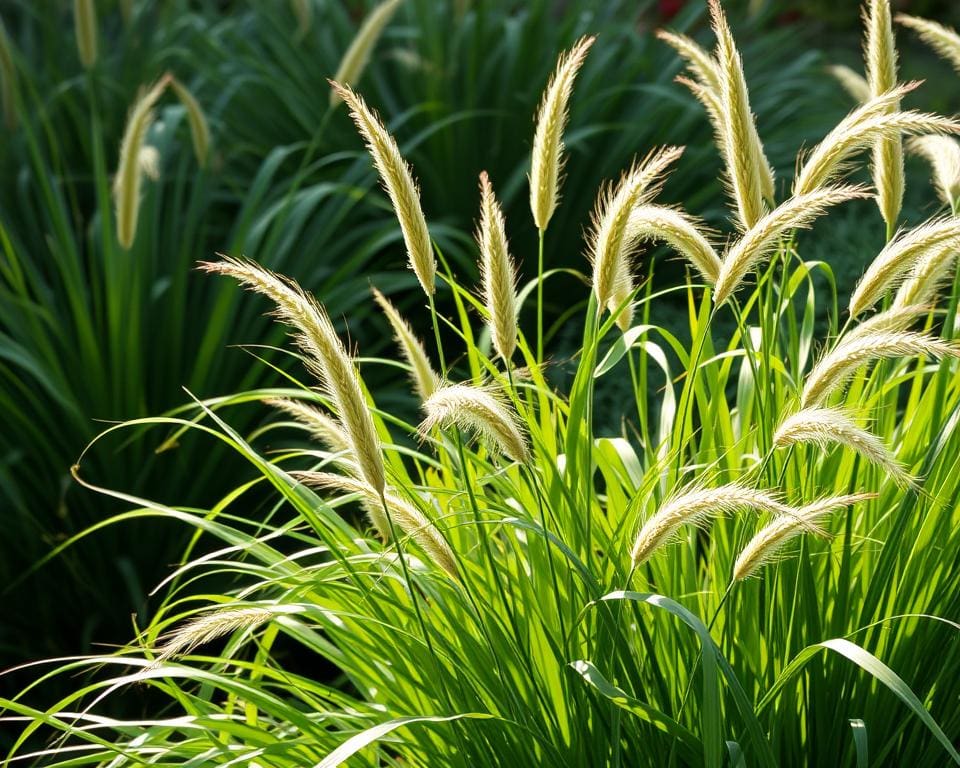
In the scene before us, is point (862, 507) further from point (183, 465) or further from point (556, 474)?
point (183, 465)

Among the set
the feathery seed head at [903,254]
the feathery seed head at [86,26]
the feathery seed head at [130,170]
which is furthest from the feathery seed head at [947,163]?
the feathery seed head at [86,26]

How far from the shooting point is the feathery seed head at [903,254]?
1.62m

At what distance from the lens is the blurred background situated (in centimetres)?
342

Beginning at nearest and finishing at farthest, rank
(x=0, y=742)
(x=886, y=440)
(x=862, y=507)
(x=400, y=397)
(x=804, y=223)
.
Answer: (x=804, y=223)
(x=862, y=507)
(x=886, y=440)
(x=0, y=742)
(x=400, y=397)

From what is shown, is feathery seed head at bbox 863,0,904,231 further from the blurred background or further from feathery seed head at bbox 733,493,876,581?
the blurred background

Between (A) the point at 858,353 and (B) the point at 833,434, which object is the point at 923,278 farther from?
(B) the point at 833,434

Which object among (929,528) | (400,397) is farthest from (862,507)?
(400,397)

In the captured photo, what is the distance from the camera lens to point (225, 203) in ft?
16.5

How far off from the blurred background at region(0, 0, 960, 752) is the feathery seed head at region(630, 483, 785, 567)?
1185mm

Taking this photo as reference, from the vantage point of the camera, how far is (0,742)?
3.18 metres

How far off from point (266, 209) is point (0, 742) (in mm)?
2128

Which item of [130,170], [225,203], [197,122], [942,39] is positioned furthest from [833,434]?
[225,203]

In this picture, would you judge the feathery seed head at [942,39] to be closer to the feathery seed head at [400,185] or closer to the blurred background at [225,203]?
the blurred background at [225,203]

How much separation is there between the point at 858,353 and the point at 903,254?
7.2 inches
